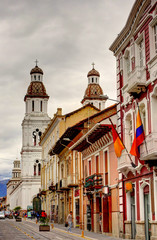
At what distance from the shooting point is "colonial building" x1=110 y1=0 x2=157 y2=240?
65.8 feet

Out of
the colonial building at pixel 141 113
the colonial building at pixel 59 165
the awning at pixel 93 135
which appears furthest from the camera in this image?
the colonial building at pixel 59 165

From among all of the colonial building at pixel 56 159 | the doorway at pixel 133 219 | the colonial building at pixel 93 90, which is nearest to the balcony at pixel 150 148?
the doorway at pixel 133 219

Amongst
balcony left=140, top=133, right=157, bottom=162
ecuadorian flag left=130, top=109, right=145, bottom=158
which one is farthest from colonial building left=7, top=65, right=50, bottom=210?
balcony left=140, top=133, right=157, bottom=162

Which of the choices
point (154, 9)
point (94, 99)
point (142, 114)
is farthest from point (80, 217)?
point (94, 99)

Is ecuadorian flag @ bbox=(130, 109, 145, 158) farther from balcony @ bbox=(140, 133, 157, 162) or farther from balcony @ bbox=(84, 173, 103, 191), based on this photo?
balcony @ bbox=(84, 173, 103, 191)

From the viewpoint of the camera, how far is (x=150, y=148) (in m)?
18.4

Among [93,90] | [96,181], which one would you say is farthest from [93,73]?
[96,181]

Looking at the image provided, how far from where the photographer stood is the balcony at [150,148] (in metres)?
18.1

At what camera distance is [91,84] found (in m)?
92.7

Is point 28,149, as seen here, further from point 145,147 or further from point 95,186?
point 145,147

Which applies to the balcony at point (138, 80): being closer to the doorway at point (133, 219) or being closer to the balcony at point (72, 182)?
the doorway at point (133, 219)

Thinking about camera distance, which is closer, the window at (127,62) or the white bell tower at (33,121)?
the window at (127,62)

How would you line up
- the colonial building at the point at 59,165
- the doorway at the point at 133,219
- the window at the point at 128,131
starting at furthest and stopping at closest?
1. the colonial building at the point at 59,165
2. the window at the point at 128,131
3. the doorway at the point at 133,219

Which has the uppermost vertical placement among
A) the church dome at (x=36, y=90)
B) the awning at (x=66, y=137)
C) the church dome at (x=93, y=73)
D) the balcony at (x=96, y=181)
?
the church dome at (x=93, y=73)
